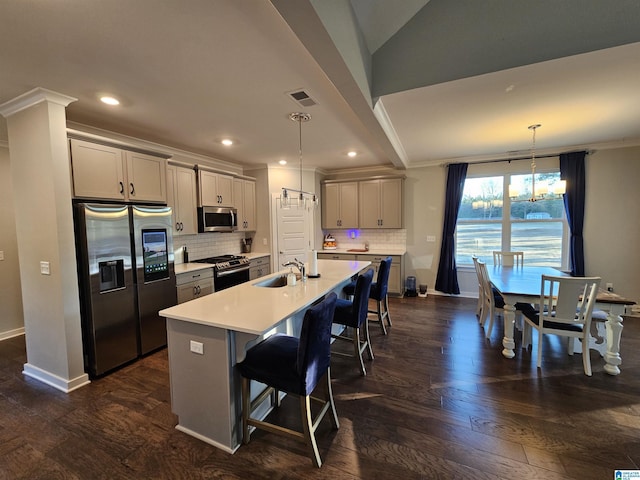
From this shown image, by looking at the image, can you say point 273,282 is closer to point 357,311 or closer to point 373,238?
point 357,311

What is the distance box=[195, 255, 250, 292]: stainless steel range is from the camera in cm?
402

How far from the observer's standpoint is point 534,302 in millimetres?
2828

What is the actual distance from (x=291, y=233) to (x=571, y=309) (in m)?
4.28

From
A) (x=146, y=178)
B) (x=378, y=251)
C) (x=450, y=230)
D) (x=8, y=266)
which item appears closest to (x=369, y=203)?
(x=378, y=251)

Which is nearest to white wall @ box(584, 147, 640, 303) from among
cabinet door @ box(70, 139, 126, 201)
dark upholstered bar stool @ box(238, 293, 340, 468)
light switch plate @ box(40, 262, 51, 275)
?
dark upholstered bar stool @ box(238, 293, 340, 468)

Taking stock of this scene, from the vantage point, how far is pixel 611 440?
1838 mm

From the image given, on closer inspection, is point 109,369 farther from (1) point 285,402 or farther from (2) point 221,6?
(2) point 221,6

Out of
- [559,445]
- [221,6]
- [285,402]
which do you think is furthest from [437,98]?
[285,402]

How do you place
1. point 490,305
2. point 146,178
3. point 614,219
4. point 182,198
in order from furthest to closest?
point 614,219 < point 182,198 < point 490,305 < point 146,178

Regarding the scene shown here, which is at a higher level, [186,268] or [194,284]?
[186,268]

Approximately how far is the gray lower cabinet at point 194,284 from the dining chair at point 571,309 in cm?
390

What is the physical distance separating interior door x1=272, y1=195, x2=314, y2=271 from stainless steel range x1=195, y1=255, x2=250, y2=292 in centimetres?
89

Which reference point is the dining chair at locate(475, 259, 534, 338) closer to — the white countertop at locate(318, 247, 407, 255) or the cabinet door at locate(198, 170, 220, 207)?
the white countertop at locate(318, 247, 407, 255)

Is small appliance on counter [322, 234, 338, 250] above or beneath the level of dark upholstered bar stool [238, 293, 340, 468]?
above
